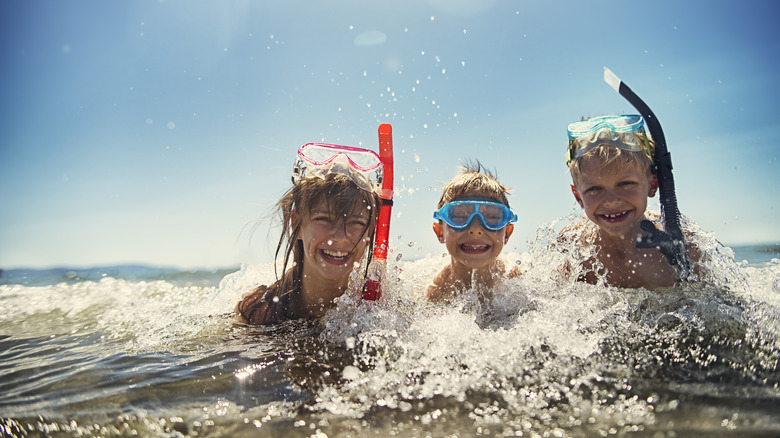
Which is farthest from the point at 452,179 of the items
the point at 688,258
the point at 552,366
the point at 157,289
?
the point at 157,289

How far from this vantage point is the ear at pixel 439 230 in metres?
4.35

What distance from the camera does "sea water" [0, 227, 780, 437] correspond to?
5.57 feet

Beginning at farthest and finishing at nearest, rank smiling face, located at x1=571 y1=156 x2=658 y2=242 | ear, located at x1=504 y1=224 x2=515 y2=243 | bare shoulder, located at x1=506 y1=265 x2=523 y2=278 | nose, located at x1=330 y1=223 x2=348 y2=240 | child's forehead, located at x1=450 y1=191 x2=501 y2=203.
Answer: bare shoulder, located at x1=506 y1=265 x2=523 y2=278 < ear, located at x1=504 y1=224 x2=515 y2=243 < child's forehead, located at x1=450 y1=191 x2=501 y2=203 < smiling face, located at x1=571 y1=156 x2=658 y2=242 < nose, located at x1=330 y1=223 x2=348 y2=240

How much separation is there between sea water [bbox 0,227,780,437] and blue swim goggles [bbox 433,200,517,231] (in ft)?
2.25

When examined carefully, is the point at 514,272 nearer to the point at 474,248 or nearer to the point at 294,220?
the point at 474,248

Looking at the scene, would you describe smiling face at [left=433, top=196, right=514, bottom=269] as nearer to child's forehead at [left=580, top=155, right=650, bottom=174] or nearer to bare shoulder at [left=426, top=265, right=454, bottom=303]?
bare shoulder at [left=426, top=265, right=454, bottom=303]

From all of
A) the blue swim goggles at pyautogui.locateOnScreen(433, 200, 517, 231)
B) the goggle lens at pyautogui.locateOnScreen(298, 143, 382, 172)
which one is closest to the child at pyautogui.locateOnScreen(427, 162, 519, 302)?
the blue swim goggles at pyautogui.locateOnScreen(433, 200, 517, 231)

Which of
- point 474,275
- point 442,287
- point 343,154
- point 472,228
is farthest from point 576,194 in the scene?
point 343,154

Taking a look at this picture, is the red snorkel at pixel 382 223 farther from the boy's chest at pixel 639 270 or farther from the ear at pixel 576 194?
the boy's chest at pixel 639 270

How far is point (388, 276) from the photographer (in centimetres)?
405

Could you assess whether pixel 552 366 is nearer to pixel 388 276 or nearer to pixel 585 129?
pixel 388 276

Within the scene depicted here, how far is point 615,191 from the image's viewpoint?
3.75 metres

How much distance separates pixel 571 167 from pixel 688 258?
1.34 m

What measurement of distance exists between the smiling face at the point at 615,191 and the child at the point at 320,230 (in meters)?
1.93
